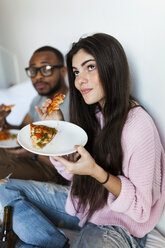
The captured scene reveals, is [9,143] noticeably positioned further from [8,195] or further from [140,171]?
[140,171]

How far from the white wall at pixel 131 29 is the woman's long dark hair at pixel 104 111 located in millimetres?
137

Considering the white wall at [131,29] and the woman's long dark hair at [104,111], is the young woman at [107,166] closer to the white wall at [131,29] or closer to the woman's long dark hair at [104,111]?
the woman's long dark hair at [104,111]

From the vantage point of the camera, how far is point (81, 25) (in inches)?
53.7

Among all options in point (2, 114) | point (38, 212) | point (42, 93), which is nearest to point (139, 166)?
point (38, 212)

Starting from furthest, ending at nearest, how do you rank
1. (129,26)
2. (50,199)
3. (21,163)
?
(21,163) < (50,199) < (129,26)

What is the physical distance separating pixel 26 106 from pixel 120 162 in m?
1.27

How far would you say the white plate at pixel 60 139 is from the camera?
90 cm

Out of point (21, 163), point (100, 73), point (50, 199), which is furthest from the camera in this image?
point (21, 163)

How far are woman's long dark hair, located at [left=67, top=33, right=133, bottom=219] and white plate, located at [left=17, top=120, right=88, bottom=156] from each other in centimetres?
13

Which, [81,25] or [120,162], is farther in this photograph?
[81,25]

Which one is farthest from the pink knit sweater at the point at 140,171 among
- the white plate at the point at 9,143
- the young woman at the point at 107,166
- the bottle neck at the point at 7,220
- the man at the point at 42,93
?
the white plate at the point at 9,143

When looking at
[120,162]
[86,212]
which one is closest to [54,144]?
[120,162]

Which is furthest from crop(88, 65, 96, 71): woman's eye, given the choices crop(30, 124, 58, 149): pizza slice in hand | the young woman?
crop(30, 124, 58, 149): pizza slice in hand

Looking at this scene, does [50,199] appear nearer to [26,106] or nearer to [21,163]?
[21,163]
